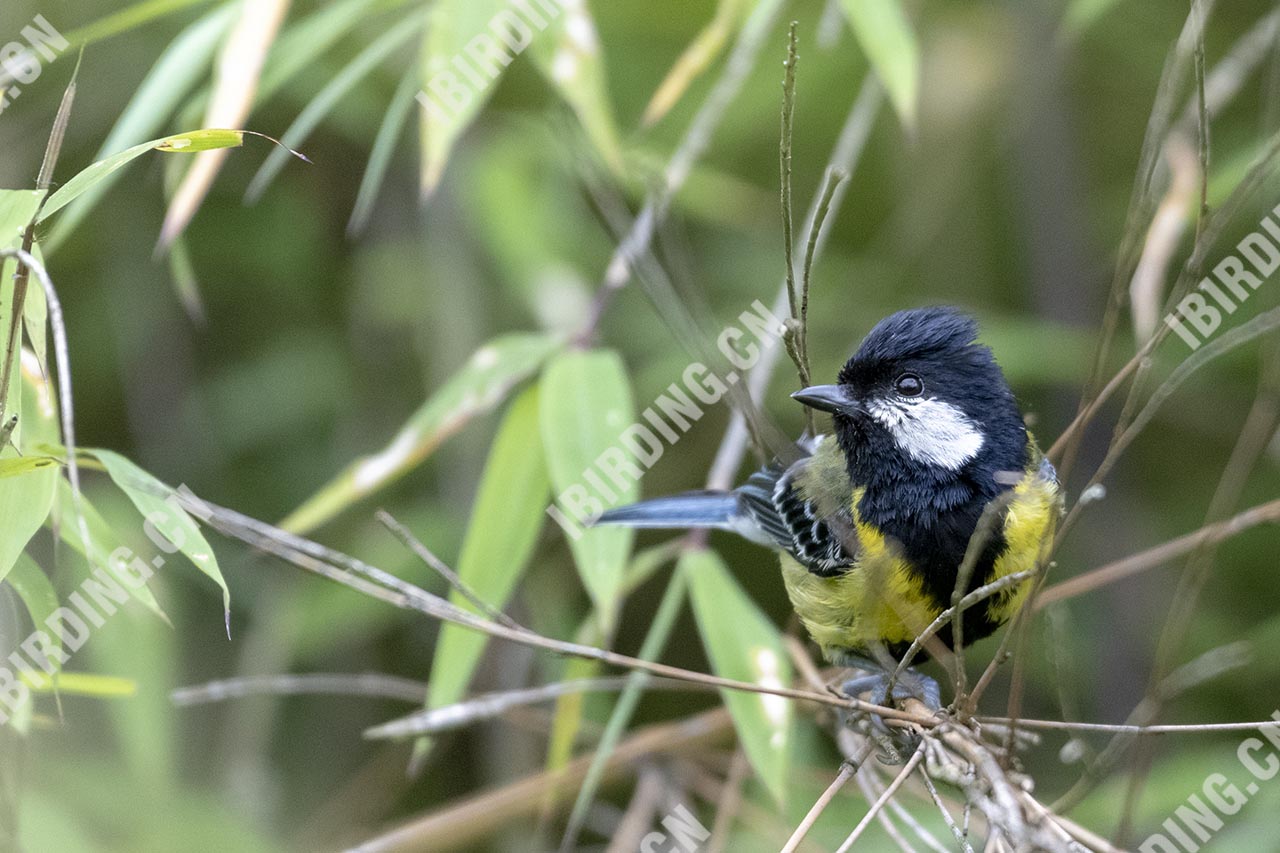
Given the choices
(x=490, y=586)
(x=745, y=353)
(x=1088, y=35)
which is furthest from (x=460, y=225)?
(x=1088, y=35)

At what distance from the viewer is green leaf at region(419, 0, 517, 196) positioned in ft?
6.08

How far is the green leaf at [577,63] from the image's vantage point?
6.42 ft

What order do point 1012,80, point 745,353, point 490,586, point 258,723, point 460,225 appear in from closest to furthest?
point 490,586
point 745,353
point 258,723
point 460,225
point 1012,80

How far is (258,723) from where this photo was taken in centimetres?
278

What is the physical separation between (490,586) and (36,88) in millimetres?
2159

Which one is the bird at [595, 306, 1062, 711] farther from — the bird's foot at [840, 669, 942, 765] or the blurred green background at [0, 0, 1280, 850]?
the blurred green background at [0, 0, 1280, 850]

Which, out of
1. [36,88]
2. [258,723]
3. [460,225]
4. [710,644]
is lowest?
[258,723]

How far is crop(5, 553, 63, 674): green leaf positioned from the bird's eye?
1264 millimetres

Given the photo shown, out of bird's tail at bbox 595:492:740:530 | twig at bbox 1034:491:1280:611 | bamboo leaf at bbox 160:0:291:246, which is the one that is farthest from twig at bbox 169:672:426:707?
twig at bbox 1034:491:1280:611

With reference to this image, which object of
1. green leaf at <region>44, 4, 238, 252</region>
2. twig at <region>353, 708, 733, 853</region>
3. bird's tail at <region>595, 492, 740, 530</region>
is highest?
green leaf at <region>44, 4, 238, 252</region>

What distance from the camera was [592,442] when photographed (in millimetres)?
1894

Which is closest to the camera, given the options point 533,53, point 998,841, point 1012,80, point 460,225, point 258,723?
point 998,841

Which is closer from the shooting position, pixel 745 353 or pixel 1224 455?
pixel 745 353

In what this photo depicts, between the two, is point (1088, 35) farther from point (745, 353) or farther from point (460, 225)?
point (460, 225)
